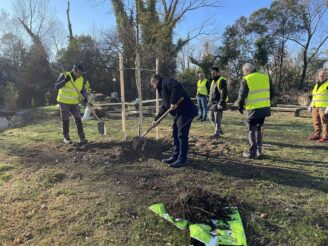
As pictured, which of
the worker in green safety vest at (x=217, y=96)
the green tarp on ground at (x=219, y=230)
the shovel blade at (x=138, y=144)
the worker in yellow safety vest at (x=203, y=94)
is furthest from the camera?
the worker in yellow safety vest at (x=203, y=94)

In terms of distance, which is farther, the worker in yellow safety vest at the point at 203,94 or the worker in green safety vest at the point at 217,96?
the worker in yellow safety vest at the point at 203,94

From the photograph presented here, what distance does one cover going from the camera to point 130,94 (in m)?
20.6

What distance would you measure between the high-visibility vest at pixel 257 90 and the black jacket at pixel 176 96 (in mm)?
1186

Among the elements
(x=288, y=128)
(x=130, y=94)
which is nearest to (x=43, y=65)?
(x=130, y=94)

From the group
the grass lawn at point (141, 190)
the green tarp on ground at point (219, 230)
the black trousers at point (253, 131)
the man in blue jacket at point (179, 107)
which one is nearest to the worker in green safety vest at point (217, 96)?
the grass lawn at point (141, 190)

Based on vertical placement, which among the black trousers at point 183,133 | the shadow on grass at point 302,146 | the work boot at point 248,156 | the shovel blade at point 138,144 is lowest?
the shadow on grass at point 302,146

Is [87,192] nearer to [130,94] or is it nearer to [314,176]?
[314,176]

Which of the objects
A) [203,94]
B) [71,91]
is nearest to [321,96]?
[203,94]

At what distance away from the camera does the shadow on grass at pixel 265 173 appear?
4590mm

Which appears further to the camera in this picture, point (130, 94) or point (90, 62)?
point (90, 62)

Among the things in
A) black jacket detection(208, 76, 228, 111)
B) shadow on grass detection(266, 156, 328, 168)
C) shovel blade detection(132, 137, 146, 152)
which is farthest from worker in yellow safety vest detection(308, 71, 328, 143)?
shovel blade detection(132, 137, 146, 152)

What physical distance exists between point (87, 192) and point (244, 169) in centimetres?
257

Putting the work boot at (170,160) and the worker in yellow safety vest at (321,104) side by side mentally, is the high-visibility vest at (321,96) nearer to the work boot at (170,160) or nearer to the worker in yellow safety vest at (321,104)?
the worker in yellow safety vest at (321,104)

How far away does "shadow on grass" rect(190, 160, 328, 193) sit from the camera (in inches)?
181
